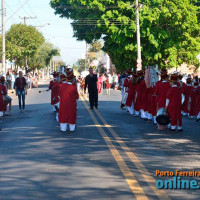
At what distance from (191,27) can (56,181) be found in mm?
44798

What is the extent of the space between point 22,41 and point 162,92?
191ft

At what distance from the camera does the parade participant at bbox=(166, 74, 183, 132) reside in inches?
650

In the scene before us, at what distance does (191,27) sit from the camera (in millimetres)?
52000

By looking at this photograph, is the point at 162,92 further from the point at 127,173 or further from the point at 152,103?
the point at 127,173

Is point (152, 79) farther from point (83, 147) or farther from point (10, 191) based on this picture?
point (10, 191)

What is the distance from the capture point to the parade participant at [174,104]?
54.1ft

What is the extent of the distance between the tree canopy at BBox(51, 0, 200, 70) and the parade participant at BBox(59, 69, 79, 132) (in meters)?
33.2

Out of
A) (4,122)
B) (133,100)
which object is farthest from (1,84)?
(133,100)

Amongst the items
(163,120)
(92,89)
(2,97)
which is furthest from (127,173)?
(92,89)

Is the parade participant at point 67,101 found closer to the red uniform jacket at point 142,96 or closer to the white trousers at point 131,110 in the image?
the red uniform jacket at point 142,96

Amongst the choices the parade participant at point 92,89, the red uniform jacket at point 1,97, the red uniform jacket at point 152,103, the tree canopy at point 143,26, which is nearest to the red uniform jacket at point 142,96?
Result: the red uniform jacket at point 152,103

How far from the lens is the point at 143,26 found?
49.9m

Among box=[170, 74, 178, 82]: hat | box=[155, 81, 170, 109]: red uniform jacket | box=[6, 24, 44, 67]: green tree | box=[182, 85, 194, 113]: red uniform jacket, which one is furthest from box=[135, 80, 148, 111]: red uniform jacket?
box=[6, 24, 44, 67]: green tree

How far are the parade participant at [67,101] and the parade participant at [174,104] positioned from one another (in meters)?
2.73
